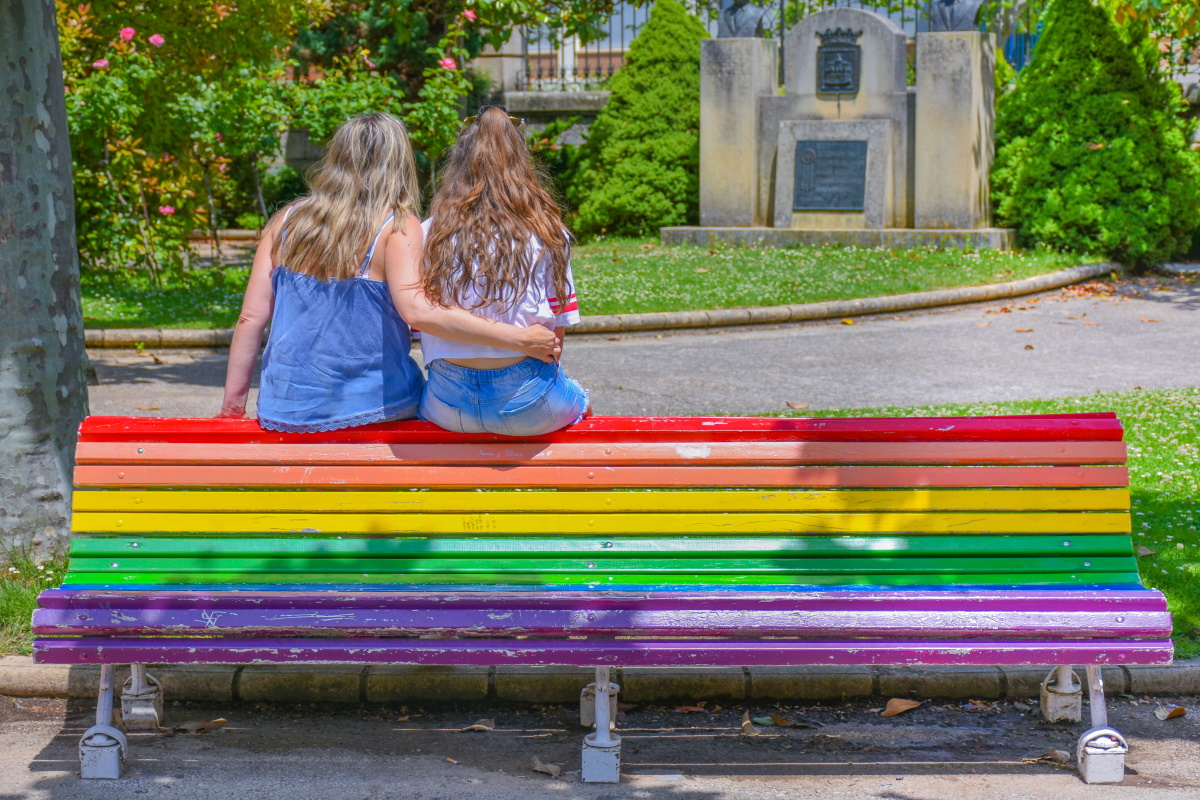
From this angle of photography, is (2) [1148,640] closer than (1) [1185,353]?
Yes

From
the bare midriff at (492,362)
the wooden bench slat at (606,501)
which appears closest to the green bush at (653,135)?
the bare midriff at (492,362)

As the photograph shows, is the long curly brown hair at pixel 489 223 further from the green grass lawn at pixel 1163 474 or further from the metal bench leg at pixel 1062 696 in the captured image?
the green grass lawn at pixel 1163 474

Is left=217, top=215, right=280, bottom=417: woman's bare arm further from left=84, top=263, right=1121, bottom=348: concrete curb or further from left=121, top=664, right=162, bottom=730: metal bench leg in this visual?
left=84, top=263, right=1121, bottom=348: concrete curb

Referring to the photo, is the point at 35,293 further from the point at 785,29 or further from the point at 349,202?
the point at 785,29

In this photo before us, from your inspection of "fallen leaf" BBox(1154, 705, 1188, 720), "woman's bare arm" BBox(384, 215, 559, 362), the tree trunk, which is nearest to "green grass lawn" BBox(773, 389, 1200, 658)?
"fallen leaf" BBox(1154, 705, 1188, 720)

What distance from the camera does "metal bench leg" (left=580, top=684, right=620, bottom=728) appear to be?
152 inches

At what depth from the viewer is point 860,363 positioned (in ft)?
32.6

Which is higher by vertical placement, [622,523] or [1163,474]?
[622,523]

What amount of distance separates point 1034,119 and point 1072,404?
8649mm

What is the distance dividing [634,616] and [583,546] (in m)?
0.30

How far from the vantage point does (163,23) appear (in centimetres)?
1318

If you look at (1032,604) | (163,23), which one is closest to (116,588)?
(1032,604)

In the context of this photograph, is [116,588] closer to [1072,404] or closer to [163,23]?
[1072,404]

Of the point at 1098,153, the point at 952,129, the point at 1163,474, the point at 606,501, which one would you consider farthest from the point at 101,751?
the point at 1098,153
